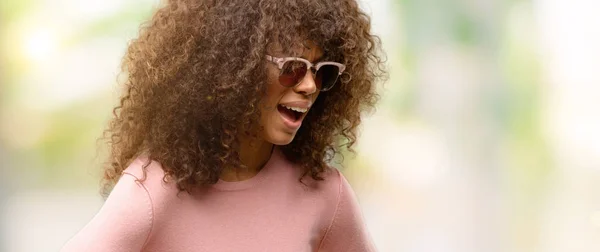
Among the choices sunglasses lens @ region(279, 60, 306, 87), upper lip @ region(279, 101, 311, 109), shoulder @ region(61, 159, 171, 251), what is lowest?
shoulder @ region(61, 159, 171, 251)

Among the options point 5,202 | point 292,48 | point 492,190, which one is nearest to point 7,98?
point 5,202

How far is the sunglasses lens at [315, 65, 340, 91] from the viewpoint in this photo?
1.39 meters

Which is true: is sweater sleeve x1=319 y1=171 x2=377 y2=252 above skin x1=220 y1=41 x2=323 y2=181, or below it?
below

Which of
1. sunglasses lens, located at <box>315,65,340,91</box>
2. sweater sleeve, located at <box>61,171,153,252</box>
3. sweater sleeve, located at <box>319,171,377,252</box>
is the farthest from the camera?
sweater sleeve, located at <box>319,171,377,252</box>

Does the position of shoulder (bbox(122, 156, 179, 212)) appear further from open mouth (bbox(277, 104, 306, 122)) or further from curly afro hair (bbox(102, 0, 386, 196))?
open mouth (bbox(277, 104, 306, 122))

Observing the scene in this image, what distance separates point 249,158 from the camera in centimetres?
143

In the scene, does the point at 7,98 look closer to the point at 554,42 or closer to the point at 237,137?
the point at 237,137

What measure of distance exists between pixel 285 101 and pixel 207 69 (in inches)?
5.0

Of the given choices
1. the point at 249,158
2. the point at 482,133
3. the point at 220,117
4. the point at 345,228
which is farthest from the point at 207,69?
the point at 482,133

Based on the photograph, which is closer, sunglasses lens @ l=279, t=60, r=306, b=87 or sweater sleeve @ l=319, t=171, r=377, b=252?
sunglasses lens @ l=279, t=60, r=306, b=87

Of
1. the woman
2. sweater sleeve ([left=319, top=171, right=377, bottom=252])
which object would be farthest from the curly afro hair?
sweater sleeve ([left=319, top=171, right=377, bottom=252])

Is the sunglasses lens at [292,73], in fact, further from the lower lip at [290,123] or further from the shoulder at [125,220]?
the shoulder at [125,220]

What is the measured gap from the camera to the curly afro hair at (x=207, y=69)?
131 centimetres

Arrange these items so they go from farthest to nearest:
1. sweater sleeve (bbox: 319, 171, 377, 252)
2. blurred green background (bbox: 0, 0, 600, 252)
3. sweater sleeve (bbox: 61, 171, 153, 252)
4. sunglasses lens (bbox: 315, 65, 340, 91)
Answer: blurred green background (bbox: 0, 0, 600, 252) → sweater sleeve (bbox: 319, 171, 377, 252) → sunglasses lens (bbox: 315, 65, 340, 91) → sweater sleeve (bbox: 61, 171, 153, 252)
